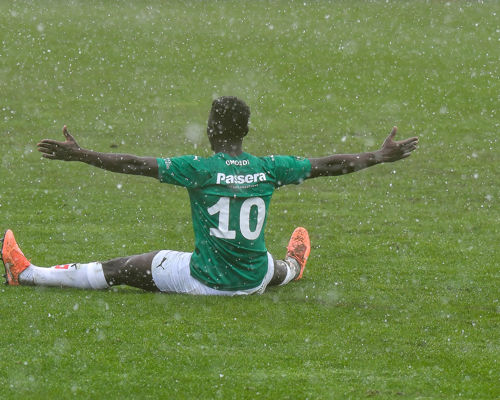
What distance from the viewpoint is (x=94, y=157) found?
7281 millimetres

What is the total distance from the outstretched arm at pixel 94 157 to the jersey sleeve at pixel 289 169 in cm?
111

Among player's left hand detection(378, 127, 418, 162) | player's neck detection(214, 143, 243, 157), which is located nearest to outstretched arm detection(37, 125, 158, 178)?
player's neck detection(214, 143, 243, 157)

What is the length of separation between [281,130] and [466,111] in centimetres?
478

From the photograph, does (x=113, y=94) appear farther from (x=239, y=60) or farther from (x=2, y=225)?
(x=2, y=225)

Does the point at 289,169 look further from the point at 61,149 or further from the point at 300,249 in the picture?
the point at 61,149

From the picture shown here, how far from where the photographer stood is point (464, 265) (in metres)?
9.91

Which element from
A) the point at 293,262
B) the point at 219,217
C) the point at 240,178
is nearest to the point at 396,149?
the point at 240,178

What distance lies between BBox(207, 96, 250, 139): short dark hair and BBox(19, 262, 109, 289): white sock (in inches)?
64.5

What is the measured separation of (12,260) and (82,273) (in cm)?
67

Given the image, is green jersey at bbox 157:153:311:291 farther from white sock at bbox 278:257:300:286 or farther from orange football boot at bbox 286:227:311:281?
orange football boot at bbox 286:227:311:281

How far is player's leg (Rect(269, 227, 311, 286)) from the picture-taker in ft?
28.3

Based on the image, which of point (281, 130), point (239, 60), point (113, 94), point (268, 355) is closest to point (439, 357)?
point (268, 355)

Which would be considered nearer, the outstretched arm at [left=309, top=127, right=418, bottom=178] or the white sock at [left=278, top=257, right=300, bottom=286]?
the outstretched arm at [left=309, top=127, right=418, bottom=178]

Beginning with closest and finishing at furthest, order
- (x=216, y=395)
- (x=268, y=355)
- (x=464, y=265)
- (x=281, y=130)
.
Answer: (x=216, y=395), (x=268, y=355), (x=464, y=265), (x=281, y=130)
